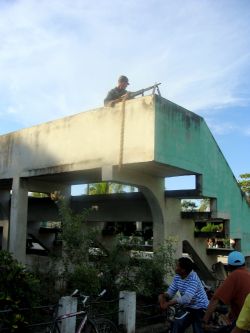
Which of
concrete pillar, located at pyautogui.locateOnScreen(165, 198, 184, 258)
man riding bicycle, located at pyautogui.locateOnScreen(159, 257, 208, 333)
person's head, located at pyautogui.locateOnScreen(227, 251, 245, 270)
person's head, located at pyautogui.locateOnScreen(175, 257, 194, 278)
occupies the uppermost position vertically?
concrete pillar, located at pyautogui.locateOnScreen(165, 198, 184, 258)

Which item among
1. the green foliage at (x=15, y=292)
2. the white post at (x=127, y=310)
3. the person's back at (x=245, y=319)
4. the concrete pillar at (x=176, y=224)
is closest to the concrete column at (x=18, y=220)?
the concrete pillar at (x=176, y=224)

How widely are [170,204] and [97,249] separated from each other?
2.51 m

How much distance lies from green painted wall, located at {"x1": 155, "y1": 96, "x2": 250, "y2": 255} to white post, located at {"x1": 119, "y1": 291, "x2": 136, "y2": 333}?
2.66 metres

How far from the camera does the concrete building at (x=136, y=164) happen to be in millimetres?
8883

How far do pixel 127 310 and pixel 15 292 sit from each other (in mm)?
2136

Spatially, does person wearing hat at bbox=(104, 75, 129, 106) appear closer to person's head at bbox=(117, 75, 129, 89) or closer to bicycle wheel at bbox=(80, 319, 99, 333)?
person's head at bbox=(117, 75, 129, 89)

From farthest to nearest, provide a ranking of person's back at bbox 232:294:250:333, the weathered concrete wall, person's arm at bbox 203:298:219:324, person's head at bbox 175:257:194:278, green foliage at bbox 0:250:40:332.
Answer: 1. the weathered concrete wall
2. person's head at bbox 175:257:194:278
3. green foliage at bbox 0:250:40:332
4. person's arm at bbox 203:298:219:324
5. person's back at bbox 232:294:250:333

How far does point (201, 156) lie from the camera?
993 cm

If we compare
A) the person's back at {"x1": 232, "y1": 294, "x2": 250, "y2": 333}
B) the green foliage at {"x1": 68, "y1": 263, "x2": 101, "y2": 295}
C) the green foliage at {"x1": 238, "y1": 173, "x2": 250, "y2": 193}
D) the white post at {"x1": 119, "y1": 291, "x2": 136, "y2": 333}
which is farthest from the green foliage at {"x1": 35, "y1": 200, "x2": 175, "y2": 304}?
the green foliage at {"x1": 238, "y1": 173, "x2": 250, "y2": 193}

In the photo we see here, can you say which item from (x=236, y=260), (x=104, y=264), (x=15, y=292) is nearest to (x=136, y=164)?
(x=104, y=264)

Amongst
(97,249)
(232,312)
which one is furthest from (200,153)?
(232,312)

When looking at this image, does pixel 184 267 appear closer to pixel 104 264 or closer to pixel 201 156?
pixel 104 264

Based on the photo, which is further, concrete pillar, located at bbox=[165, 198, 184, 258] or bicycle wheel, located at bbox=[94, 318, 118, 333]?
concrete pillar, located at bbox=[165, 198, 184, 258]

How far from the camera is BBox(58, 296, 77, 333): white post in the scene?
246 inches
